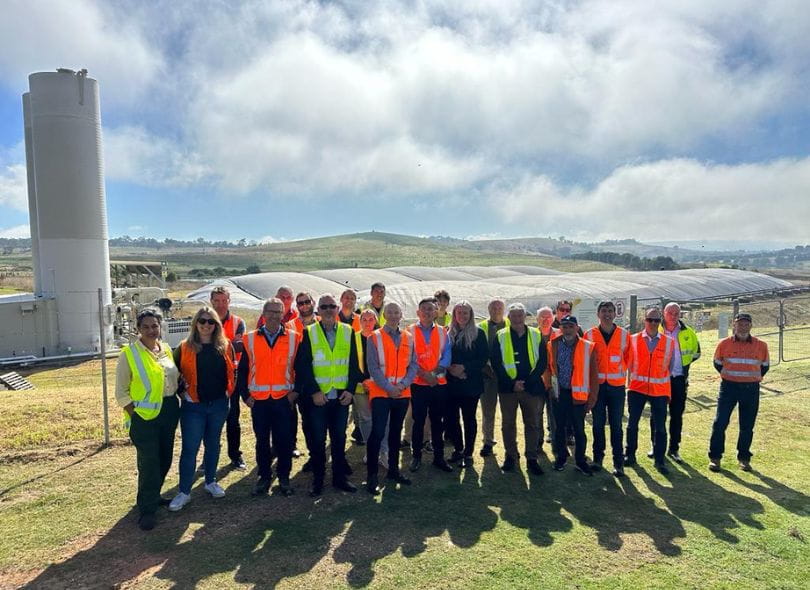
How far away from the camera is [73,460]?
6305 mm

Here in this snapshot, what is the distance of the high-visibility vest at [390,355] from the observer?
18.3 ft

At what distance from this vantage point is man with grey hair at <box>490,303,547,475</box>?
604cm

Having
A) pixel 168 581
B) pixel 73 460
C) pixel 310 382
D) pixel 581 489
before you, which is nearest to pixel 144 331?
pixel 310 382

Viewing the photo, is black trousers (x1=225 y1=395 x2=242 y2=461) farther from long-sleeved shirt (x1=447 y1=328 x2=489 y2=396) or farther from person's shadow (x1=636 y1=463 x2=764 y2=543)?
person's shadow (x1=636 y1=463 x2=764 y2=543)

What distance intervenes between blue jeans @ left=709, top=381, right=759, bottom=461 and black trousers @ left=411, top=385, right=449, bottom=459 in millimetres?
3368

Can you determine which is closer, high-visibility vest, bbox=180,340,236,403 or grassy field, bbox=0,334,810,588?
grassy field, bbox=0,334,810,588

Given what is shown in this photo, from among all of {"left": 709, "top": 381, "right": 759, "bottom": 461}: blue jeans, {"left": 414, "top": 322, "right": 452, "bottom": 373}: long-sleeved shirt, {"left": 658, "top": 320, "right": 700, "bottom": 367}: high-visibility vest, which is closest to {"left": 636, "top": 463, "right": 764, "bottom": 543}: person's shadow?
{"left": 709, "top": 381, "right": 759, "bottom": 461}: blue jeans

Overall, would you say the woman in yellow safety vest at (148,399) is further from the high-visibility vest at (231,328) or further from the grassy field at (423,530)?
the high-visibility vest at (231,328)

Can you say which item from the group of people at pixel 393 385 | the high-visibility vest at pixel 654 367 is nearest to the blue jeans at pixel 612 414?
the group of people at pixel 393 385

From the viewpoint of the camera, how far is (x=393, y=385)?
18.3 ft

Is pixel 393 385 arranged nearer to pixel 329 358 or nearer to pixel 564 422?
pixel 329 358

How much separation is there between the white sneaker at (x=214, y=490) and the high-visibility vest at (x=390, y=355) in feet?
5.86

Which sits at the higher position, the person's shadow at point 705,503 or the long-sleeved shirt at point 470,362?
the long-sleeved shirt at point 470,362

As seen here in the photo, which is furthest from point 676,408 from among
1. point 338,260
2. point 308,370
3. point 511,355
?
point 338,260
